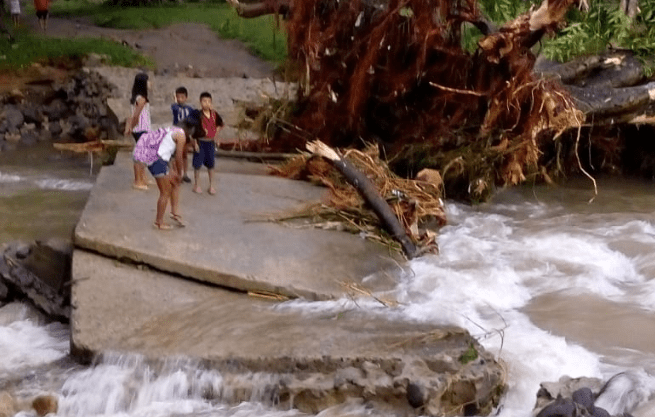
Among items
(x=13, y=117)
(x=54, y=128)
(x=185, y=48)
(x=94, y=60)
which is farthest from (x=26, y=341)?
(x=185, y=48)

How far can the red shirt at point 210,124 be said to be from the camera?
27.1 feet

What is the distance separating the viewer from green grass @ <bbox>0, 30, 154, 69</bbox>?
57.2 feet

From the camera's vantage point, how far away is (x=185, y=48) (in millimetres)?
20938

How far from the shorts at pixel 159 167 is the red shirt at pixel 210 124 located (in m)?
1.34

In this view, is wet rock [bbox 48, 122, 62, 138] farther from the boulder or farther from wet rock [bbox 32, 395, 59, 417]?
wet rock [bbox 32, 395, 59, 417]

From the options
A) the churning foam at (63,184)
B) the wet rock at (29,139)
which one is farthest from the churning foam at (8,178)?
the wet rock at (29,139)

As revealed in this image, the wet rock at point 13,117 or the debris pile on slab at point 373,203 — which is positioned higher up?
the debris pile on slab at point 373,203

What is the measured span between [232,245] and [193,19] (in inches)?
712

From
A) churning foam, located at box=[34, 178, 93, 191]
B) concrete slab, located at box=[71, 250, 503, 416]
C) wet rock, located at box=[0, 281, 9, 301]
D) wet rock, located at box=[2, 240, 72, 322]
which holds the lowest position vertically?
churning foam, located at box=[34, 178, 93, 191]

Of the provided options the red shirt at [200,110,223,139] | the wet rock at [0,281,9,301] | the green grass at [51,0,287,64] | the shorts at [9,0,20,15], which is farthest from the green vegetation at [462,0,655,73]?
the shorts at [9,0,20,15]

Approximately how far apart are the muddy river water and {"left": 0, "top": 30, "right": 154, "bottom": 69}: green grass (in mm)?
7641

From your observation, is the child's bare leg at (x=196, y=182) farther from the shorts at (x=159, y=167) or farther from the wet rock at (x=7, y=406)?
the wet rock at (x=7, y=406)

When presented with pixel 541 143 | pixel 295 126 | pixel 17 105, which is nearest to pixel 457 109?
pixel 541 143

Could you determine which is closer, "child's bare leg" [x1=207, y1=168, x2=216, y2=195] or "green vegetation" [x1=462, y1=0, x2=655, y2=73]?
"child's bare leg" [x1=207, y1=168, x2=216, y2=195]
